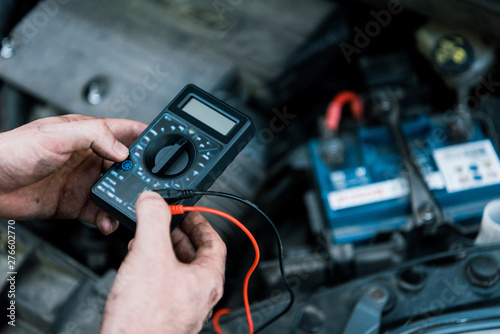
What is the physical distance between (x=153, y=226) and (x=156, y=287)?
81 millimetres

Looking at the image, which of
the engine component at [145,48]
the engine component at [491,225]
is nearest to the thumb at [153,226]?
the engine component at [145,48]

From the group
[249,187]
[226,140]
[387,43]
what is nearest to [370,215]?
[249,187]

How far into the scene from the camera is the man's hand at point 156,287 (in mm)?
685

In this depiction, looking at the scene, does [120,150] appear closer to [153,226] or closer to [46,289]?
[153,226]

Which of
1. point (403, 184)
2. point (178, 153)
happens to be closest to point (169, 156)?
point (178, 153)

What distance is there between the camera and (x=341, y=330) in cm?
86

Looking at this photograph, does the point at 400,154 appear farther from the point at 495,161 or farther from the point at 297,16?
the point at 297,16

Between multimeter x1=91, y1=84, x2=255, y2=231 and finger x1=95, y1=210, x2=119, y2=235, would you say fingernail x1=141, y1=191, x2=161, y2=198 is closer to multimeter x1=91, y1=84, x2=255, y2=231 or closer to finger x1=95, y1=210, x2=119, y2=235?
multimeter x1=91, y1=84, x2=255, y2=231

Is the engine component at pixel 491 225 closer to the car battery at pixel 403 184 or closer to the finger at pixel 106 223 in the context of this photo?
the car battery at pixel 403 184

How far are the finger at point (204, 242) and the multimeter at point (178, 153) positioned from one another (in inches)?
2.3

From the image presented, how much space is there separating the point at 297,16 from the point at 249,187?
428mm

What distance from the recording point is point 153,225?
0.72 meters

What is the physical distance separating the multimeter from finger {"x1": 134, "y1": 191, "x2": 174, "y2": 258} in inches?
2.4

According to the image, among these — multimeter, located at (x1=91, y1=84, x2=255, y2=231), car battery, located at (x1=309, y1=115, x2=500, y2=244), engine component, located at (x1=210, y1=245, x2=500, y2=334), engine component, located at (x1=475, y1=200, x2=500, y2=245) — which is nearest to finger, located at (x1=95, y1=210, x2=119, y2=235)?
multimeter, located at (x1=91, y1=84, x2=255, y2=231)
